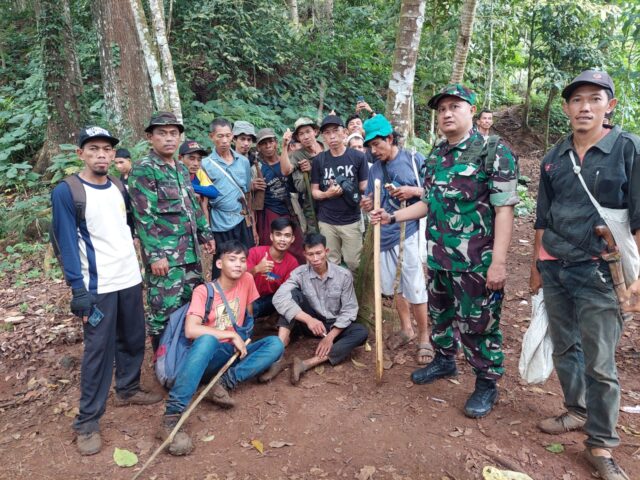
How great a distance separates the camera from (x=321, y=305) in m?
4.57

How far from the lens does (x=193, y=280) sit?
4.16 m

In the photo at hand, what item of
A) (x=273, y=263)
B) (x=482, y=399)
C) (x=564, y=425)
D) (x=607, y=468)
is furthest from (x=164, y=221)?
(x=607, y=468)

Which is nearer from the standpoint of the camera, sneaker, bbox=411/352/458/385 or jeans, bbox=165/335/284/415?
jeans, bbox=165/335/284/415

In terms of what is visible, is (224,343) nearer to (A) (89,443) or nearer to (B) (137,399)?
(B) (137,399)

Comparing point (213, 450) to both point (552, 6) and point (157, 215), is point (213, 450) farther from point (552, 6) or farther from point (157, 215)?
point (552, 6)

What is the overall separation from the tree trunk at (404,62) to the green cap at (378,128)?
2.77 ft

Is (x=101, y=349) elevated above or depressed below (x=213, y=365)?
above

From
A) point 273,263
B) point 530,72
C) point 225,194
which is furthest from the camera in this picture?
point 530,72

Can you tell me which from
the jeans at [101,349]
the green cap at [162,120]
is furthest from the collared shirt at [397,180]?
the jeans at [101,349]

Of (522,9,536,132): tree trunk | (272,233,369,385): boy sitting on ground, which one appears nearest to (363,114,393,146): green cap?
(272,233,369,385): boy sitting on ground

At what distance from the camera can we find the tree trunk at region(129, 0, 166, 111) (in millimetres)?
7605

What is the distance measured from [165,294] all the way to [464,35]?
23.0ft

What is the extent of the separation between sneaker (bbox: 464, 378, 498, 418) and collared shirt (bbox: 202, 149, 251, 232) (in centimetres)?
302

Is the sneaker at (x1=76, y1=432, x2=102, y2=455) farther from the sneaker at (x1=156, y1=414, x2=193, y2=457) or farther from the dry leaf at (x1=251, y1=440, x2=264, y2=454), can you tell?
the dry leaf at (x1=251, y1=440, x2=264, y2=454)
